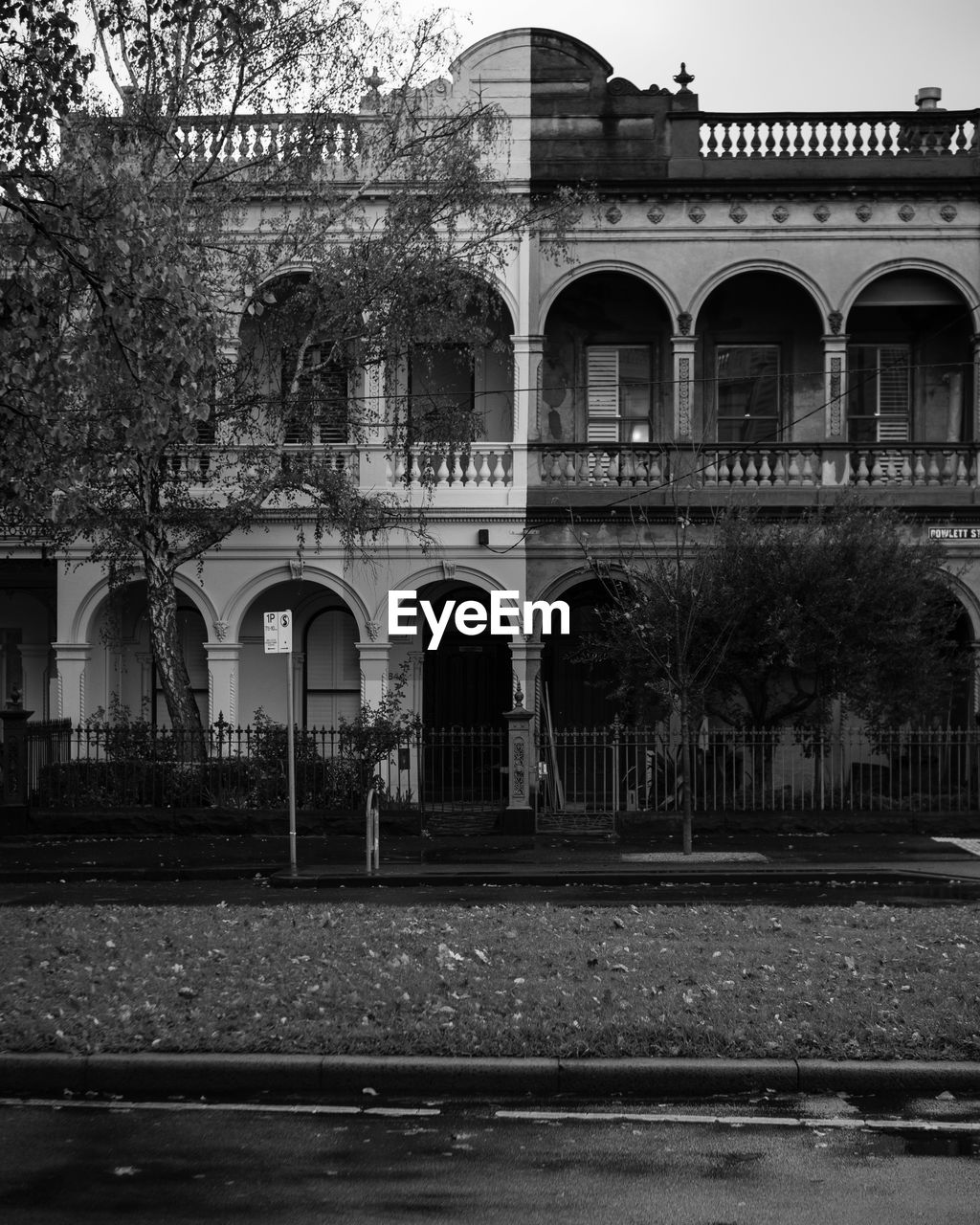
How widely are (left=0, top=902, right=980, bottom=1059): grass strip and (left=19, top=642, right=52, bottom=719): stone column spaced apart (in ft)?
52.4

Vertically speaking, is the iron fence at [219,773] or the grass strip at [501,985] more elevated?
the iron fence at [219,773]

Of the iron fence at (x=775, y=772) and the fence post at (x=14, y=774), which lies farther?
the fence post at (x=14, y=774)

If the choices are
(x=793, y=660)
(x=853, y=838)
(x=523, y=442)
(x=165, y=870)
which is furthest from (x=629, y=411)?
(x=165, y=870)

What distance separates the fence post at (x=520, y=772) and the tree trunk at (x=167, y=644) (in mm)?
4258

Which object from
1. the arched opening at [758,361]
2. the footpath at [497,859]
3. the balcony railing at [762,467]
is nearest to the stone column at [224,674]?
the footpath at [497,859]

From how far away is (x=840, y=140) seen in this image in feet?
77.5

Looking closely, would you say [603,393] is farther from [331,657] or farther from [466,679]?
[331,657]

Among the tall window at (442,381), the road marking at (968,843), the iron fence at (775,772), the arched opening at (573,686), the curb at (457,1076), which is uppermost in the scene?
the tall window at (442,381)

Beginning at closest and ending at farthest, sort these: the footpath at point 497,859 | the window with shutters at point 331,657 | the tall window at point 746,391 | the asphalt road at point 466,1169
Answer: the asphalt road at point 466,1169 → the footpath at point 497,859 → the tall window at point 746,391 → the window with shutters at point 331,657

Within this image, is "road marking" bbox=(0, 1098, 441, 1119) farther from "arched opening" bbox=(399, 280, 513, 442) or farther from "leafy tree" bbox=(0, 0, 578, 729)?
"arched opening" bbox=(399, 280, 513, 442)

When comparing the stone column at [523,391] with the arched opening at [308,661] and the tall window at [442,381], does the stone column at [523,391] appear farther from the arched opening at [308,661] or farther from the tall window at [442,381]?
the arched opening at [308,661]

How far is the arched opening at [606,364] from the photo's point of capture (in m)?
24.9

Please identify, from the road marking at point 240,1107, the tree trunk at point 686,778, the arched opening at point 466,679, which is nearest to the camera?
the road marking at point 240,1107

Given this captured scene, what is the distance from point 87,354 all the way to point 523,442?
12026mm
